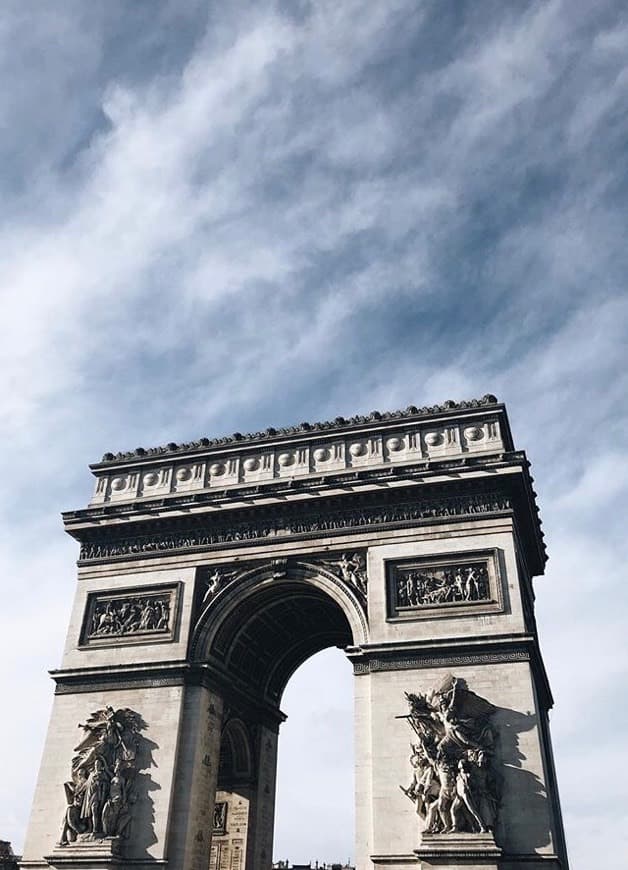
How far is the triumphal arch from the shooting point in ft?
71.2

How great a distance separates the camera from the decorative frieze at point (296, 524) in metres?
25.6

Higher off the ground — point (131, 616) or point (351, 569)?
point (351, 569)

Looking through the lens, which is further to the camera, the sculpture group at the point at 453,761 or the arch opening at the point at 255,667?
the arch opening at the point at 255,667

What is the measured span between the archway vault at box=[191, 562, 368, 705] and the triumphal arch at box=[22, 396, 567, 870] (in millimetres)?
78

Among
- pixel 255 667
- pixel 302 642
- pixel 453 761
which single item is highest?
pixel 302 642

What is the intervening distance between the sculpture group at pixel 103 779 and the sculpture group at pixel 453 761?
7.99 meters

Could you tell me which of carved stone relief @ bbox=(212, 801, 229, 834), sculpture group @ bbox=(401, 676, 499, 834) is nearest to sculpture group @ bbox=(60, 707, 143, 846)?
carved stone relief @ bbox=(212, 801, 229, 834)

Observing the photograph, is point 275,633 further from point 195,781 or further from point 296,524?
point 195,781

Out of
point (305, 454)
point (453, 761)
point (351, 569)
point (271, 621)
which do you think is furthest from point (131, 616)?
point (453, 761)

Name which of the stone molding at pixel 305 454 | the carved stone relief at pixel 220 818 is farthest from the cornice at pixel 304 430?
the carved stone relief at pixel 220 818

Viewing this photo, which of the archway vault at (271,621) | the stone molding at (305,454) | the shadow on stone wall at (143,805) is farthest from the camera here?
the stone molding at (305,454)

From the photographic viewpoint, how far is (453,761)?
21.4 metres

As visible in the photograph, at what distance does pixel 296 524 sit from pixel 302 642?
21.0ft

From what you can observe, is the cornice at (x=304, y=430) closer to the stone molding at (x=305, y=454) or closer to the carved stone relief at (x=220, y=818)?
the stone molding at (x=305, y=454)
